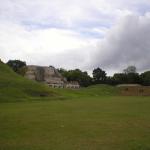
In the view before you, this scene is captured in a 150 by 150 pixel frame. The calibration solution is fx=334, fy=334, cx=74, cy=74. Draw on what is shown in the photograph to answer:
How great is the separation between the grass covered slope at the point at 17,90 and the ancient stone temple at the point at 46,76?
5053 cm

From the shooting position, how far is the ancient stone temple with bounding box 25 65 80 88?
11726 cm

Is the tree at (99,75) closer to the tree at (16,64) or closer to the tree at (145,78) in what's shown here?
the tree at (145,78)

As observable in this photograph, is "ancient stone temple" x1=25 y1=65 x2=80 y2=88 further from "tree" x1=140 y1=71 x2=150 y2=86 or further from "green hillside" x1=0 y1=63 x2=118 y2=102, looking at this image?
"green hillside" x1=0 y1=63 x2=118 y2=102

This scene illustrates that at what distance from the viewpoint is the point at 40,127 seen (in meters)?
17.0

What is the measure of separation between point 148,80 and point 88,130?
113785mm

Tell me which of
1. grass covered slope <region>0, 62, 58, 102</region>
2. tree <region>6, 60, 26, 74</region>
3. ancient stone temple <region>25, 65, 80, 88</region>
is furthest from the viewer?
tree <region>6, 60, 26, 74</region>

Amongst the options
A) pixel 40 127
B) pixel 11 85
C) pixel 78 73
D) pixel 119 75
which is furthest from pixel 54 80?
pixel 40 127

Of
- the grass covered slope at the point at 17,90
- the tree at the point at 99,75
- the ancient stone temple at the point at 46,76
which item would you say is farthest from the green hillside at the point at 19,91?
the tree at the point at 99,75

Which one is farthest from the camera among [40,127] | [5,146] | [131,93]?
[131,93]

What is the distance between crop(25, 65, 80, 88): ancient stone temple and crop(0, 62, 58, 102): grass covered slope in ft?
166

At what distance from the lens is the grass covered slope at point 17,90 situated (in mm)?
48737

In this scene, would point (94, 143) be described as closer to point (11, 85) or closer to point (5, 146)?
point (5, 146)

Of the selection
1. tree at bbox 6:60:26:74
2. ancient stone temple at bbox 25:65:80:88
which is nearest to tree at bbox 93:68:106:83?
ancient stone temple at bbox 25:65:80:88

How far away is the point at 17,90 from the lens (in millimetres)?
53500
